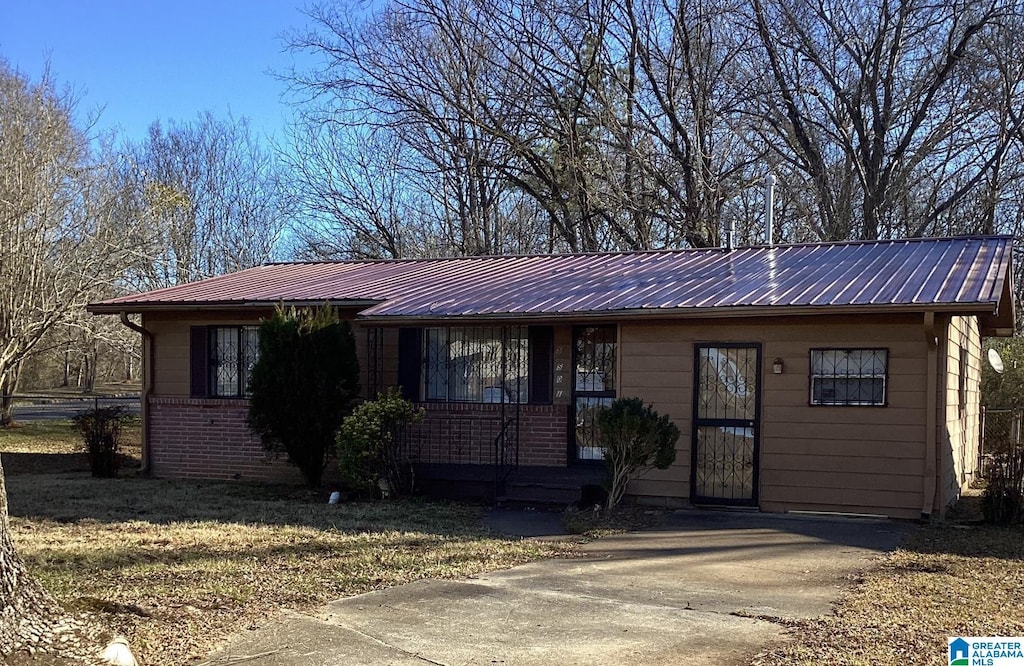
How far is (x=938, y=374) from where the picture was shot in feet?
32.3

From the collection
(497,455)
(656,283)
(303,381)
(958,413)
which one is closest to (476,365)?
(497,455)

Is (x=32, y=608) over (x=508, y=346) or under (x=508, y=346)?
under

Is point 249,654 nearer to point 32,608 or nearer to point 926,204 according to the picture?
point 32,608

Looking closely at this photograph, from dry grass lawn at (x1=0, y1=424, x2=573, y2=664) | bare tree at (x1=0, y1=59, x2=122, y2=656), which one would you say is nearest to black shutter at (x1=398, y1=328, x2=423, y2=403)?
dry grass lawn at (x1=0, y1=424, x2=573, y2=664)

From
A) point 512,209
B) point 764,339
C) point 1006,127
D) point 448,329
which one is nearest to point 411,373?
point 448,329

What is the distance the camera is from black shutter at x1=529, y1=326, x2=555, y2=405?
12039mm

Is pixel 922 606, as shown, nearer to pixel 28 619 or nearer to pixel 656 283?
pixel 28 619

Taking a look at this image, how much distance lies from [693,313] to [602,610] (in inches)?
190

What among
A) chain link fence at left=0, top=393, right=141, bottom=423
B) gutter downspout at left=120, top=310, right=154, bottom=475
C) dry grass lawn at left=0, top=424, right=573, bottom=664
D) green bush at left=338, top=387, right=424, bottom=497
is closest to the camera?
dry grass lawn at left=0, top=424, right=573, bottom=664

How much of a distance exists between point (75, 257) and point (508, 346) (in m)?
13.0

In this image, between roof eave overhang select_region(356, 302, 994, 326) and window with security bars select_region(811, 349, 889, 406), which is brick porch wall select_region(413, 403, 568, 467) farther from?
window with security bars select_region(811, 349, 889, 406)

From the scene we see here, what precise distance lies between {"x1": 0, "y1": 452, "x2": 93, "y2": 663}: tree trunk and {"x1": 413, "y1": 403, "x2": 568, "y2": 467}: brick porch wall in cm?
724

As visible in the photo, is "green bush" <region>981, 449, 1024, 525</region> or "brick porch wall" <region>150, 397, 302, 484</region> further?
"brick porch wall" <region>150, 397, 302, 484</region>

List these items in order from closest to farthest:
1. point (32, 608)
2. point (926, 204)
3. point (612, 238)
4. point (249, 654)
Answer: point (32, 608) → point (249, 654) → point (926, 204) → point (612, 238)
